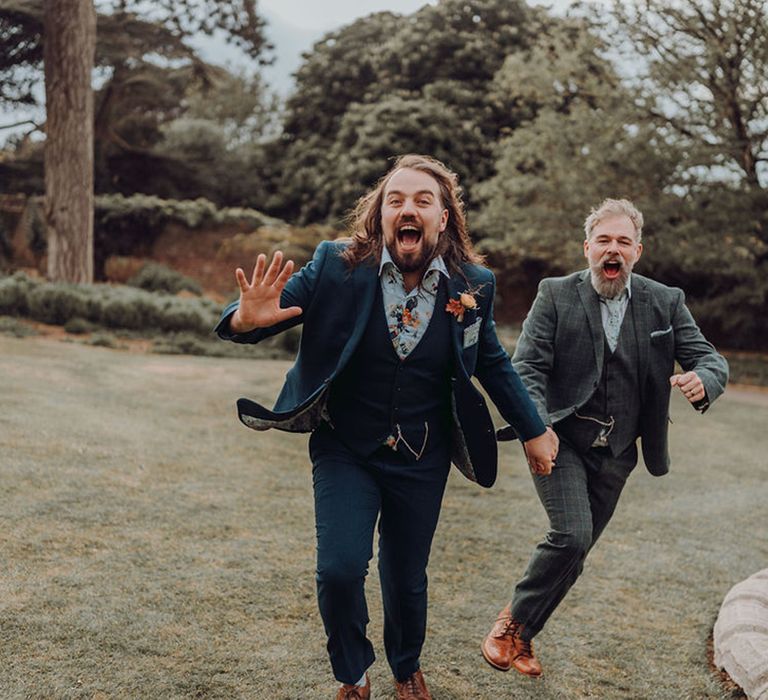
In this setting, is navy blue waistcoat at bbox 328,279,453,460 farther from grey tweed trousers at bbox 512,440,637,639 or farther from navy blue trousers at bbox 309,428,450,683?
grey tweed trousers at bbox 512,440,637,639

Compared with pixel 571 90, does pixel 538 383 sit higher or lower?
lower

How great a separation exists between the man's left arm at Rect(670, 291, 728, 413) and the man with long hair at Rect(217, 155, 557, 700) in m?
0.68

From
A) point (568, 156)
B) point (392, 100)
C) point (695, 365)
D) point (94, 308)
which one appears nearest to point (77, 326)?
point (94, 308)

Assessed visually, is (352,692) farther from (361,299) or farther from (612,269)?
(612,269)

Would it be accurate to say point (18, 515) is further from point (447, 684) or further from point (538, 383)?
point (538, 383)

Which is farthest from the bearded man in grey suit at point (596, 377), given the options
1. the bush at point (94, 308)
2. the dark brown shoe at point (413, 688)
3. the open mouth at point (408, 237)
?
the bush at point (94, 308)

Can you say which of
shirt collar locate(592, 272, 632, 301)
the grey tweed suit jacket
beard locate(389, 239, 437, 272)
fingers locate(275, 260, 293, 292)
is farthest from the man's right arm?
fingers locate(275, 260, 293, 292)

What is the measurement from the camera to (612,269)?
3812mm

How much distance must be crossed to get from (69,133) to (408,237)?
13.2 meters

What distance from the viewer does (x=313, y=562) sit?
16.8ft

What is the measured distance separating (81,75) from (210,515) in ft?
36.7

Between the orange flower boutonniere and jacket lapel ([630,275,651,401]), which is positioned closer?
the orange flower boutonniere

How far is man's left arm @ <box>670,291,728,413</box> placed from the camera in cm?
348

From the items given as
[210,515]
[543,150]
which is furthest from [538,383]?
[543,150]
